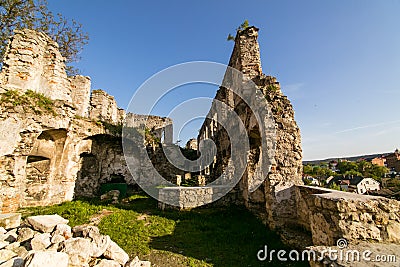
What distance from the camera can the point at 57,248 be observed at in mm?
3037

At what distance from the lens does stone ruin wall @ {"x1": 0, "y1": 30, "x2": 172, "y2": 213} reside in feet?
Answer: 22.1

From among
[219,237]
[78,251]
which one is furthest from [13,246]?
[219,237]

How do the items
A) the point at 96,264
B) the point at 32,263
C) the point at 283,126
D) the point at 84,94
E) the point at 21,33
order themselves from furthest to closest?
1. the point at 84,94
2. the point at 21,33
3. the point at 283,126
4. the point at 96,264
5. the point at 32,263

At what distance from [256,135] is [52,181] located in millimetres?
9374

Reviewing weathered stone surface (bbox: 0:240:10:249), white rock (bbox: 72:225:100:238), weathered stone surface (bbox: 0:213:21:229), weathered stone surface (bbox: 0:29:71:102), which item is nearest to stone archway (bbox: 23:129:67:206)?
weathered stone surface (bbox: 0:29:71:102)

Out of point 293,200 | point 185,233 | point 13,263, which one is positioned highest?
point 293,200

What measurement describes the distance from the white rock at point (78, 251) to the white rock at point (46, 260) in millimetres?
273

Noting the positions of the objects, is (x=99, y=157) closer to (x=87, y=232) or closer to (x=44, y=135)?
(x=44, y=135)

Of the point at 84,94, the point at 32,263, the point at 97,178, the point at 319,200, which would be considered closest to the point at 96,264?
the point at 32,263

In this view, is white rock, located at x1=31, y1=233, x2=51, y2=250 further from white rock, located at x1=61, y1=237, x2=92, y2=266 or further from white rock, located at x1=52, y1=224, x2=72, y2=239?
white rock, located at x1=61, y1=237, x2=92, y2=266

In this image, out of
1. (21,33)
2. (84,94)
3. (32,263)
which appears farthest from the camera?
(84,94)

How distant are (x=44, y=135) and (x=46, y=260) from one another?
8141 millimetres

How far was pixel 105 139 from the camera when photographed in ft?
39.7

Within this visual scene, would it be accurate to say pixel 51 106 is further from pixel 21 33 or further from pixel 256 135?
pixel 256 135
